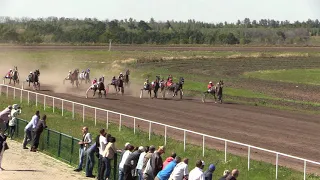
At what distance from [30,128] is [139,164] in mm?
8101

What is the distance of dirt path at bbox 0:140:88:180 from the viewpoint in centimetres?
1998

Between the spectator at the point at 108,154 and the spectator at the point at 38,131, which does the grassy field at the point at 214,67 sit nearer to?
the spectator at the point at 38,131

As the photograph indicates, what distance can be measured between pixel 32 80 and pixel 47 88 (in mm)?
2775

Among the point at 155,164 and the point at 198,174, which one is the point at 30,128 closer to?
the point at 155,164

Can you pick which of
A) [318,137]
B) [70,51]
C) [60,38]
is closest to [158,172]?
[318,137]

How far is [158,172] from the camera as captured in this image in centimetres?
1598

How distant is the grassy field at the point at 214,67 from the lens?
44284mm

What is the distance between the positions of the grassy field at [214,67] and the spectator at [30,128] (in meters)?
18.2

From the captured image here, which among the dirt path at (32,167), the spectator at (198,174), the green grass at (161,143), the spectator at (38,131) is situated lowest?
the dirt path at (32,167)

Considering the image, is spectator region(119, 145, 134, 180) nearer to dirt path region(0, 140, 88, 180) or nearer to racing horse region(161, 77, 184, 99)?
dirt path region(0, 140, 88, 180)

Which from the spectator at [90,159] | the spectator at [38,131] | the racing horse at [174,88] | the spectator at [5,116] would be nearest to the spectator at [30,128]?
the spectator at [38,131]

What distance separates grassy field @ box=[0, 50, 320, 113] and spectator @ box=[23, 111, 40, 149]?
18174 millimetres

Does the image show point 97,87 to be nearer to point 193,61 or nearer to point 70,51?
point 193,61

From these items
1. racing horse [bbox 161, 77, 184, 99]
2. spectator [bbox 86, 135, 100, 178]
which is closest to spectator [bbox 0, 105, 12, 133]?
spectator [bbox 86, 135, 100, 178]
